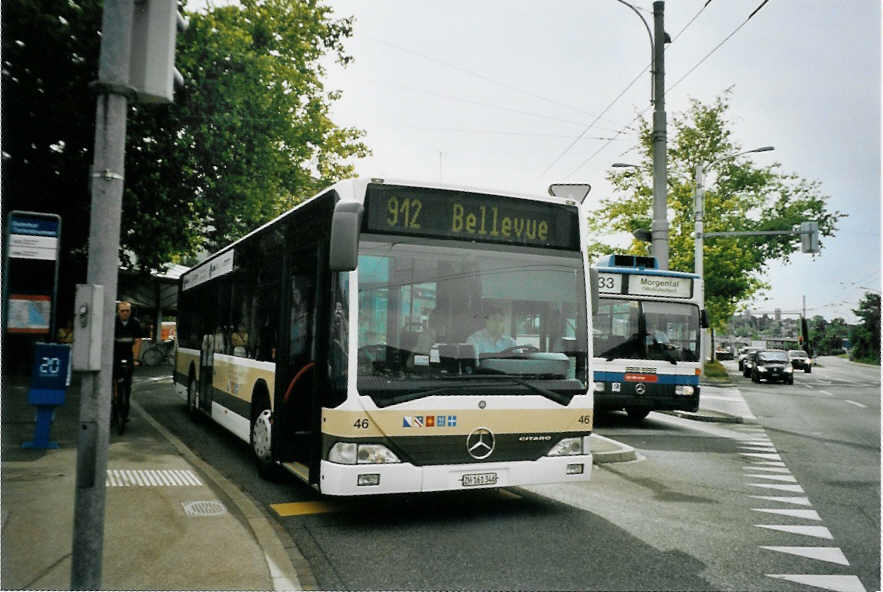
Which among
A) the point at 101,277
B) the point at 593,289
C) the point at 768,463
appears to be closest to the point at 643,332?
the point at 768,463

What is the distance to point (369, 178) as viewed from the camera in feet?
20.7

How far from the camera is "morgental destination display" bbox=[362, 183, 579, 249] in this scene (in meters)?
6.32

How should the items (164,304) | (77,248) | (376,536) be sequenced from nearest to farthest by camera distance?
(376,536) < (77,248) < (164,304)

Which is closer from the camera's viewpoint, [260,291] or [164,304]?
[260,291]

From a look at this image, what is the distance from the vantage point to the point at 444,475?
20.2 feet

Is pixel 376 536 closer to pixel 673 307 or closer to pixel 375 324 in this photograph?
pixel 375 324

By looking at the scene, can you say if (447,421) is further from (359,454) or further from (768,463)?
(768,463)

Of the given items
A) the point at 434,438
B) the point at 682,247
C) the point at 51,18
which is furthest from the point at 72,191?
the point at 682,247

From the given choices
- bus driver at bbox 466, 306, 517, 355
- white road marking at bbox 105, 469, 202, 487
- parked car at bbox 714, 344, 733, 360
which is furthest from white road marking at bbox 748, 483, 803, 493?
parked car at bbox 714, 344, 733, 360

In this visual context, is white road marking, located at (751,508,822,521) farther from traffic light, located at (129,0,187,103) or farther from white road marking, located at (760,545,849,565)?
traffic light, located at (129,0,187,103)

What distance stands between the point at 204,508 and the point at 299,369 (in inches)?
56.1

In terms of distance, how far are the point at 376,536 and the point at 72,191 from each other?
46.7ft


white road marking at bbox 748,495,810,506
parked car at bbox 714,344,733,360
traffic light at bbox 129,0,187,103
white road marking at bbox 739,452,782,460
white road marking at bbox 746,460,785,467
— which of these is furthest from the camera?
parked car at bbox 714,344,733,360

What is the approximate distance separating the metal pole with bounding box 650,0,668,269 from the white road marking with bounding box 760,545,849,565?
10.5m
